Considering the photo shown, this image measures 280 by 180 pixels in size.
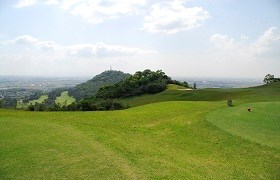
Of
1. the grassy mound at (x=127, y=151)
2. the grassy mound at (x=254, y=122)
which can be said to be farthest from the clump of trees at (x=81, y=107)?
the grassy mound at (x=254, y=122)

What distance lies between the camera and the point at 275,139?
24000 mm

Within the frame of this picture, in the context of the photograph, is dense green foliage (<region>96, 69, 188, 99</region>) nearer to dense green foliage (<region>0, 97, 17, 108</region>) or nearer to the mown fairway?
dense green foliage (<region>0, 97, 17, 108</region>)

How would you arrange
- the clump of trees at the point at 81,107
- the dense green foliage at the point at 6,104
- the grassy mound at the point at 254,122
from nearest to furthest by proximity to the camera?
the grassy mound at the point at 254,122 → the clump of trees at the point at 81,107 → the dense green foliage at the point at 6,104

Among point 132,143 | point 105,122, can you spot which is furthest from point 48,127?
point 132,143

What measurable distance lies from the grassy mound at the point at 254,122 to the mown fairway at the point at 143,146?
0.08m

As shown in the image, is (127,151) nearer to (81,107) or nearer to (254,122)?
(254,122)

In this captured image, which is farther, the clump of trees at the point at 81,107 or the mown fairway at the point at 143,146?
the clump of trees at the point at 81,107

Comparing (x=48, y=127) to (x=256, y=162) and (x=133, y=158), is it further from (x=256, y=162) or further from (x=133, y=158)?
(x=256, y=162)

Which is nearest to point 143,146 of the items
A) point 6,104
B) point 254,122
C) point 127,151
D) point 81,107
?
point 127,151

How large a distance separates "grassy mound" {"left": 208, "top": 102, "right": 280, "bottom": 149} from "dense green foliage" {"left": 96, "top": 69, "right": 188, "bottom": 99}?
249ft

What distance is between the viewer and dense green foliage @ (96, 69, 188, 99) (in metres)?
113

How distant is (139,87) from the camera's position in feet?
389

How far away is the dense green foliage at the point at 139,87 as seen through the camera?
112875 mm

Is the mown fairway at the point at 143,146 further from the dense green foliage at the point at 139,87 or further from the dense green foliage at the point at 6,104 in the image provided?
the dense green foliage at the point at 139,87
